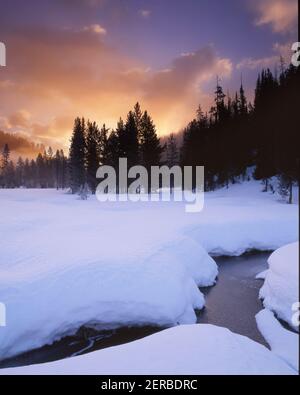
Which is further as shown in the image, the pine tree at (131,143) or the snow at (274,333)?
the pine tree at (131,143)

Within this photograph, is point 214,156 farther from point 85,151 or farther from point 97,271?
point 97,271

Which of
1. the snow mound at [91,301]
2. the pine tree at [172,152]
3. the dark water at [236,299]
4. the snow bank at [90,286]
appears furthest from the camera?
the pine tree at [172,152]

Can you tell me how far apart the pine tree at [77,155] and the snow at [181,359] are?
45.0 m

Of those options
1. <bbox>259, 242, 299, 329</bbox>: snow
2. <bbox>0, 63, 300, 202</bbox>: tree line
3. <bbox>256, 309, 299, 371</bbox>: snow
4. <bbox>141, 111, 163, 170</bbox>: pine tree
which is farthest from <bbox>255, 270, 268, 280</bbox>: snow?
<bbox>141, 111, 163, 170</bbox>: pine tree

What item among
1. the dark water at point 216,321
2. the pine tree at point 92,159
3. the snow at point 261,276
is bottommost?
the dark water at point 216,321

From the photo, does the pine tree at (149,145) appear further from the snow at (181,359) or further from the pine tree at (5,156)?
the pine tree at (5,156)

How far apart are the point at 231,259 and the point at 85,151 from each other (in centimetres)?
3934

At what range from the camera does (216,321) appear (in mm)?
8812

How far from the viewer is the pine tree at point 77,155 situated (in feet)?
161

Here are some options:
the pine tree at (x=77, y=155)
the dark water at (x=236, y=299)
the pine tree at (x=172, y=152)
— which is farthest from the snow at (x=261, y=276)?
the pine tree at (x=172, y=152)

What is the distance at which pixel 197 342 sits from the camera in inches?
213

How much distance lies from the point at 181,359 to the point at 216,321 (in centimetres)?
453

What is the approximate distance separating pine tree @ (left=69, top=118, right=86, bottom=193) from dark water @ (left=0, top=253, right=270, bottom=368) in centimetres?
3907

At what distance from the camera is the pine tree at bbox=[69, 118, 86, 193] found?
4916 centimetres
